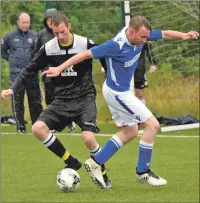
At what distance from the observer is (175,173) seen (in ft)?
36.5

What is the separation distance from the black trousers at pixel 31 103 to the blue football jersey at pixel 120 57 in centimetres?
586

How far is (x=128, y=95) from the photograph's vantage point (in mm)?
9875

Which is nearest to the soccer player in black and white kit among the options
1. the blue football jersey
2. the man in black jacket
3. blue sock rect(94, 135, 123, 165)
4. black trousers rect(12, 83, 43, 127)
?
blue sock rect(94, 135, 123, 165)

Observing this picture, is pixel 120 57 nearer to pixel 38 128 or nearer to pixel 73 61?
pixel 73 61

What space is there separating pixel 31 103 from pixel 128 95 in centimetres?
606

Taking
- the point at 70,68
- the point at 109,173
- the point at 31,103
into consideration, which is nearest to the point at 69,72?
the point at 70,68

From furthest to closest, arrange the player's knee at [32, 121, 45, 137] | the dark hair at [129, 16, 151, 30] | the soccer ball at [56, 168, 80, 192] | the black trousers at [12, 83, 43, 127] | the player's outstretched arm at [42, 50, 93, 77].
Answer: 1. the black trousers at [12, 83, 43, 127]
2. the player's knee at [32, 121, 45, 137]
3. the soccer ball at [56, 168, 80, 192]
4. the dark hair at [129, 16, 151, 30]
5. the player's outstretched arm at [42, 50, 93, 77]

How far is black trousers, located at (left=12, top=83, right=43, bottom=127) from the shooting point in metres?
15.7

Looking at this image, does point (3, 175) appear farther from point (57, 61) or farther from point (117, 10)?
point (117, 10)

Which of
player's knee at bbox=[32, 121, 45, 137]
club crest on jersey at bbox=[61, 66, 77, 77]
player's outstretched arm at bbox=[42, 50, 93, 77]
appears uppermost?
player's outstretched arm at bbox=[42, 50, 93, 77]

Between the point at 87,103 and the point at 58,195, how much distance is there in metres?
1.09

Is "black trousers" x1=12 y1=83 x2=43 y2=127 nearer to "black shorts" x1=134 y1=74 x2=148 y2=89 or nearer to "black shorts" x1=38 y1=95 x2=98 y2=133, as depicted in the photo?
"black shorts" x1=134 y1=74 x2=148 y2=89

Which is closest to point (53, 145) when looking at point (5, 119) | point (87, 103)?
point (87, 103)

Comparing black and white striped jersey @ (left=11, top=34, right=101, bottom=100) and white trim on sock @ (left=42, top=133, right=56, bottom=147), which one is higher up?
black and white striped jersey @ (left=11, top=34, right=101, bottom=100)
